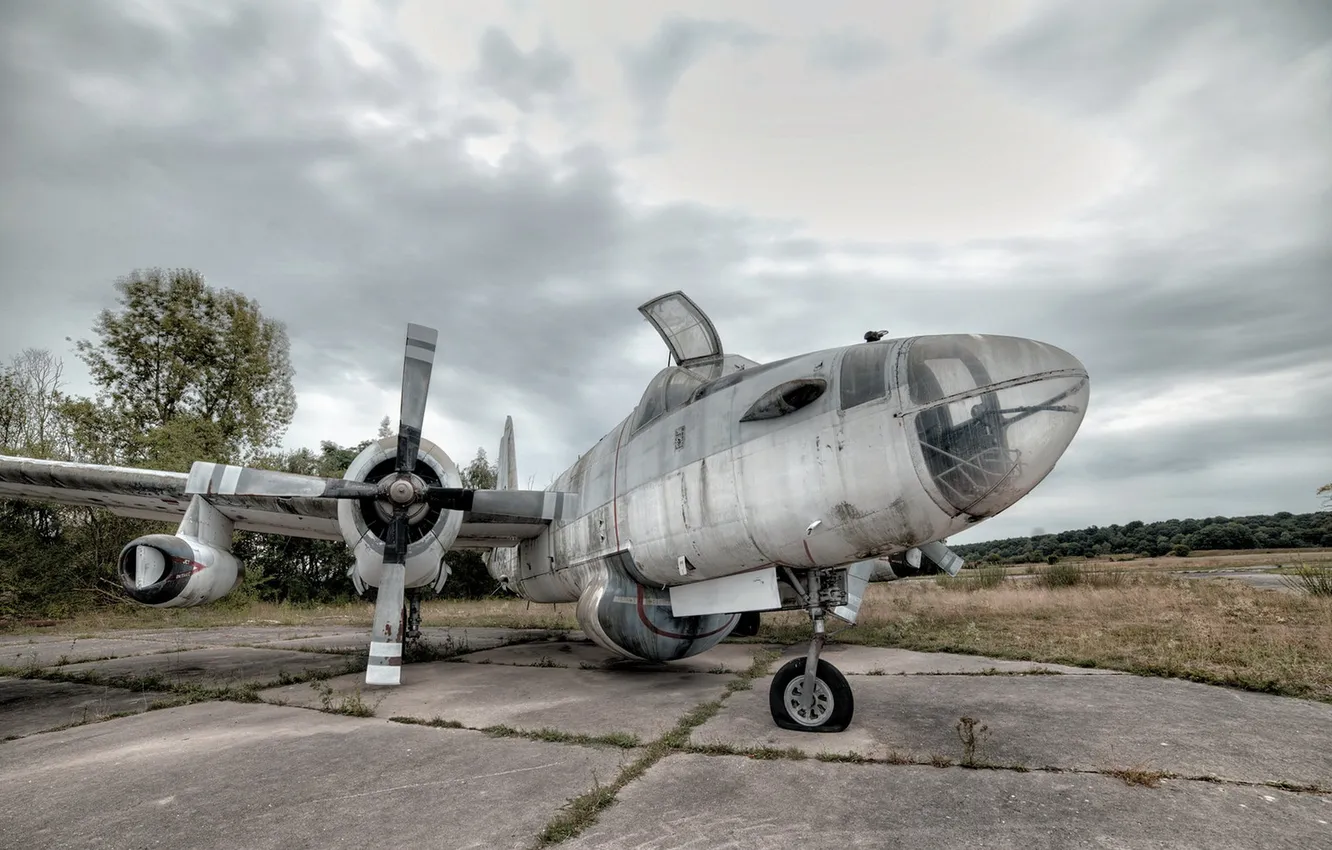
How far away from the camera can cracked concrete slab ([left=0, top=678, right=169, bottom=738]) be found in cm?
626

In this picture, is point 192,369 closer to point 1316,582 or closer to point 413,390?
point 413,390

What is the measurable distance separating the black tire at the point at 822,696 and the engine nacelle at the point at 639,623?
1.94 metres

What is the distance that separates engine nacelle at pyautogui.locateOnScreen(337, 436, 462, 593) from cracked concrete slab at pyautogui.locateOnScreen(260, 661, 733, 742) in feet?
4.67

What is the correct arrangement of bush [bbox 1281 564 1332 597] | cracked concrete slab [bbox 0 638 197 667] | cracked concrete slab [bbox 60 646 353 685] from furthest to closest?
bush [bbox 1281 564 1332 597]
cracked concrete slab [bbox 0 638 197 667]
cracked concrete slab [bbox 60 646 353 685]

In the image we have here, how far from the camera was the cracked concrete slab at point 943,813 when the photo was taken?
3.05 m

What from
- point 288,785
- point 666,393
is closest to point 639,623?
point 666,393

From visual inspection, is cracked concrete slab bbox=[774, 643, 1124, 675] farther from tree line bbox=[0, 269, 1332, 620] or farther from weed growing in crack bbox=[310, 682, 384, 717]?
tree line bbox=[0, 269, 1332, 620]

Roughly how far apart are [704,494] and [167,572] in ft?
21.5

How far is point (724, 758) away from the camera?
4.47 meters

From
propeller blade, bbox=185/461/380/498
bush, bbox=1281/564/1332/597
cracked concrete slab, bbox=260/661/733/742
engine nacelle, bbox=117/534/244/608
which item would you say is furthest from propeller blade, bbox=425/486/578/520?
bush, bbox=1281/564/1332/597

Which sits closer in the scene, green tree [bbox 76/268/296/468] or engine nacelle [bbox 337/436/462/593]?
engine nacelle [bbox 337/436/462/593]

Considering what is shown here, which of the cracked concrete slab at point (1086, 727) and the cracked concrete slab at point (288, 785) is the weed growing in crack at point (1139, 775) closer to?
the cracked concrete slab at point (1086, 727)

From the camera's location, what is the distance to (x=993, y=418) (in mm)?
4316

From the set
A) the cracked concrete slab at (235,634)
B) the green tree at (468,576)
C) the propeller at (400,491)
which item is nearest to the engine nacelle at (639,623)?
the propeller at (400,491)
